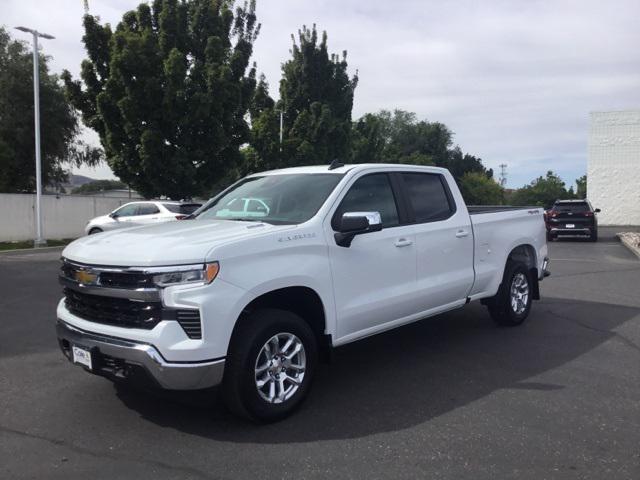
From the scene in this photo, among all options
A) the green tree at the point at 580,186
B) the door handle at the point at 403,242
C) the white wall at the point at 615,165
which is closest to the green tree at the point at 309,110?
the white wall at the point at 615,165

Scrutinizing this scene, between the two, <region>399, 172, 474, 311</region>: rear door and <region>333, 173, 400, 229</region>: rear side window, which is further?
<region>399, 172, 474, 311</region>: rear door

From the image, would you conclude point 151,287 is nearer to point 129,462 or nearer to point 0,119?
point 129,462

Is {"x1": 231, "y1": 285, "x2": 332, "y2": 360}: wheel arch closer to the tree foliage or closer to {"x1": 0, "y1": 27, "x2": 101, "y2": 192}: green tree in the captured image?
{"x1": 0, "y1": 27, "x2": 101, "y2": 192}: green tree

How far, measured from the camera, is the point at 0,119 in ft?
93.8

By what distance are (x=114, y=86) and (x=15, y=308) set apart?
13.8 metres

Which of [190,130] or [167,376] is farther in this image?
[190,130]

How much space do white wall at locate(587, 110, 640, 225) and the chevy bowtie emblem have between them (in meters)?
42.2

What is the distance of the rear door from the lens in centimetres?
536

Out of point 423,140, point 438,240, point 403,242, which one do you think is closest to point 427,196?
point 438,240

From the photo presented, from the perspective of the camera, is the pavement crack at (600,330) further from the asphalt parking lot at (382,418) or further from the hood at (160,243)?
the hood at (160,243)

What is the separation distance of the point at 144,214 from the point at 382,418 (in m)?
14.2

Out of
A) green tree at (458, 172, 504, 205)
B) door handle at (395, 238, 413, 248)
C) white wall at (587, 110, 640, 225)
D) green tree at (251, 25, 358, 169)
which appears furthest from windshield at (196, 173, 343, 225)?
green tree at (458, 172, 504, 205)

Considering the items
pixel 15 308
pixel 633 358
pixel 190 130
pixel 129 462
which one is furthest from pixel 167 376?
pixel 190 130

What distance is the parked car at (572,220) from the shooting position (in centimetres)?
2133
